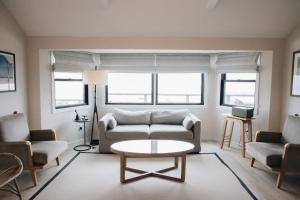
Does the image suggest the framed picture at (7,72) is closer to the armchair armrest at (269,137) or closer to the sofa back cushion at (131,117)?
the sofa back cushion at (131,117)

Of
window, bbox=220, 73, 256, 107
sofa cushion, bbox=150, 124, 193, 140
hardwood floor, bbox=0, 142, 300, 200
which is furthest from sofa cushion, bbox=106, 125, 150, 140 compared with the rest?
window, bbox=220, 73, 256, 107

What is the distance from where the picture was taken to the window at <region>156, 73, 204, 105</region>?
5.17 metres

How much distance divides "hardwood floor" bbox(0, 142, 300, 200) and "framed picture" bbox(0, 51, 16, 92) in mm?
1271

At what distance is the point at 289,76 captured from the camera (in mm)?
3725

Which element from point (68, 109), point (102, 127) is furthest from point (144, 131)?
point (68, 109)

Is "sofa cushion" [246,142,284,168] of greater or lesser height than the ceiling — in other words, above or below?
below

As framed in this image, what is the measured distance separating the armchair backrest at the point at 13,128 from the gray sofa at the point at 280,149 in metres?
3.32

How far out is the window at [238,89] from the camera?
446cm

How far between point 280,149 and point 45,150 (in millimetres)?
3143

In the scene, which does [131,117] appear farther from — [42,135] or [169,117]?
[42,135]

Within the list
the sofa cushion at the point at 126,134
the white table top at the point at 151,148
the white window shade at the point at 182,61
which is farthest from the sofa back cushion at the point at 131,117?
the white table top at the point at 151,148

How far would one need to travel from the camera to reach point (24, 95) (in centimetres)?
374

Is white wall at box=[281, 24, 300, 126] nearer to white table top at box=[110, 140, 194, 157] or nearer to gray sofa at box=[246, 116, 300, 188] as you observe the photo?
gray sofa at box=[246, 116, 300, 188]

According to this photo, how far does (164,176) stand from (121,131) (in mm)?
1319
